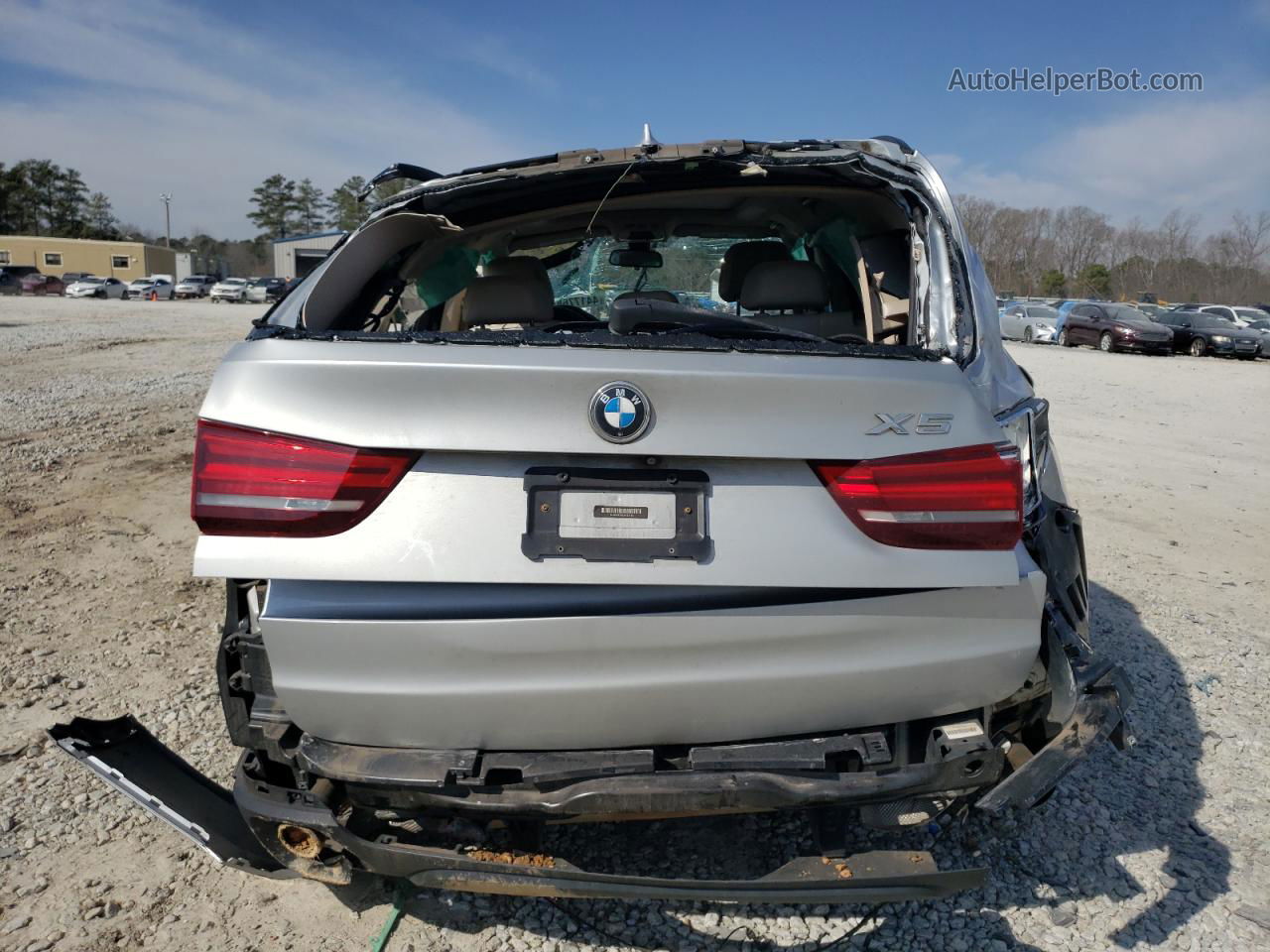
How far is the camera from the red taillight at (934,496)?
1843 mm

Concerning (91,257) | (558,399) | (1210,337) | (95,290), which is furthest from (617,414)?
(91,257)

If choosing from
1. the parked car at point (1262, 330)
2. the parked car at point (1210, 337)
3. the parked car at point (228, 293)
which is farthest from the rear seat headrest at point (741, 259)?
the parked car at point (228, 293)

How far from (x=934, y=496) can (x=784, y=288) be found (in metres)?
1.68

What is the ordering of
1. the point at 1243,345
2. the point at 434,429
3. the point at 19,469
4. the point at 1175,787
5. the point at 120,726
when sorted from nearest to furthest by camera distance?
the point at 434,429, the point at 120,726, the point at 1175,787, the point at 19,469, the point at 1243,345

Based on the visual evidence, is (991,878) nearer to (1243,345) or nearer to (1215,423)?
(1215,423)

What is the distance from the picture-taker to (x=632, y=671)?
5.97 ft

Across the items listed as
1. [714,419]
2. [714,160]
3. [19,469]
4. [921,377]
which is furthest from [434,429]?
[19,469]

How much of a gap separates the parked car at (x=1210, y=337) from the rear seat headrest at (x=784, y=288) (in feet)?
90.6

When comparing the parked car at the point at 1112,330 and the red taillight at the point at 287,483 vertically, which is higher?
the parked car at the point at 1112,330

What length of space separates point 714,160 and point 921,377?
48.4 inches

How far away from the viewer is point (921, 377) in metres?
1.87

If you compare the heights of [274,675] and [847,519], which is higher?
[847,519]

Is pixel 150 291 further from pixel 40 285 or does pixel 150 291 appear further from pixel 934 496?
pixel 934 496

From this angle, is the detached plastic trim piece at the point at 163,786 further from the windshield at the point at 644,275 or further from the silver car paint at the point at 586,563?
the windshield at the point at 644,275
